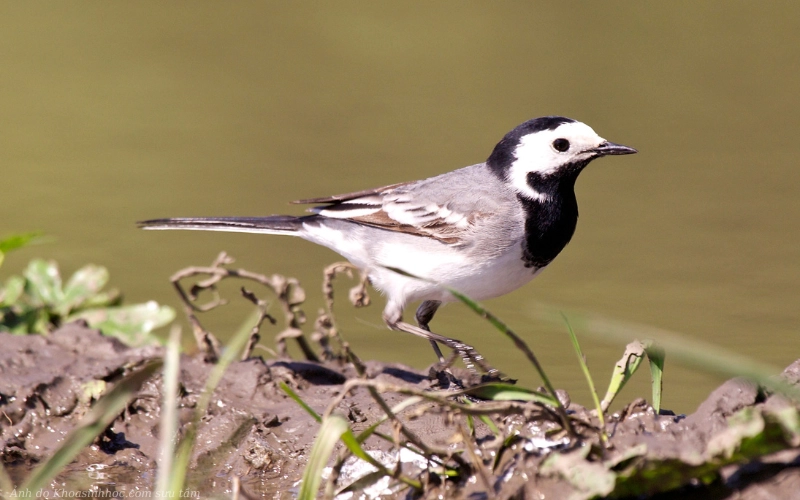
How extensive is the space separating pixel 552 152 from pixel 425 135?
682 centimetres

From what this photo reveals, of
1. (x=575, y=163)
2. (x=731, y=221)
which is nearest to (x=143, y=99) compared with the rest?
(x=731, y=221)

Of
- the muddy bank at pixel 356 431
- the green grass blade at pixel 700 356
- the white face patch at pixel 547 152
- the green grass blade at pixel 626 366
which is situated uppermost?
the white face patch at pixel 547 152

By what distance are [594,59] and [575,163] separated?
939cm

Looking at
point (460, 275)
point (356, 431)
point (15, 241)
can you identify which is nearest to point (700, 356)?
point (356, 431)

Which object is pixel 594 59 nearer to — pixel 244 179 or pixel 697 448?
pixel 244 179

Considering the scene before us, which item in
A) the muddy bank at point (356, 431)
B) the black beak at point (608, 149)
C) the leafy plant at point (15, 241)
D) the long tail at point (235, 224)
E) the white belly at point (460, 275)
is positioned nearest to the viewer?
the muddy bank at point (356, 431)

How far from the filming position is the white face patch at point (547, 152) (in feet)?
20.5

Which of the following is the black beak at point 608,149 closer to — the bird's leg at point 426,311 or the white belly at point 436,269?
the white belly at point 436,269

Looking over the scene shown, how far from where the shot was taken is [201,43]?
16125 millimetres

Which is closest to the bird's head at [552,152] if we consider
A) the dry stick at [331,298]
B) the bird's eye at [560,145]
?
the bird's eye at [560,145]

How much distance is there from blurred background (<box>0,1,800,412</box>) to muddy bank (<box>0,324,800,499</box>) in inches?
68.9

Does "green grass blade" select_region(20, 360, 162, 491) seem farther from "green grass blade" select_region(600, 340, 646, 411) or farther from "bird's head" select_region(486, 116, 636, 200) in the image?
"bird's head" select_region(486, 116, 636, 200)

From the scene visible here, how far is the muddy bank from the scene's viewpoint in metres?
3.63

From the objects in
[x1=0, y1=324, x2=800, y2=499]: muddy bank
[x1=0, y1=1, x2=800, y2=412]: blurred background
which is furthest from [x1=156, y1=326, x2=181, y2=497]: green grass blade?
[x1=0, y1=1, x2=800, y2=412]: blurred background
